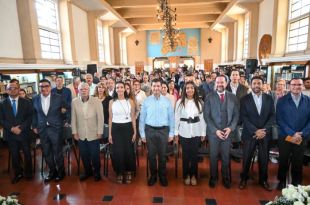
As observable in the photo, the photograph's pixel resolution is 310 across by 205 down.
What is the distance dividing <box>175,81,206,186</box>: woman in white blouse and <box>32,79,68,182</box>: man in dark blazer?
1953 millimetres

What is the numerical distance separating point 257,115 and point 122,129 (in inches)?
79.2

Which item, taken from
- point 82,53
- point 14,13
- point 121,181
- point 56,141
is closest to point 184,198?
point 121,181

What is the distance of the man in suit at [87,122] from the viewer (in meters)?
3.38

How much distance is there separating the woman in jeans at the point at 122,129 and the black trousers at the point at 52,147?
0.93 metres

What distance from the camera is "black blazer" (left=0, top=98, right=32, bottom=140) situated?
354 centimetres

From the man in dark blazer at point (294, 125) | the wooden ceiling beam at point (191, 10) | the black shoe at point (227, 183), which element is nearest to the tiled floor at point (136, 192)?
the black shoe at point (227, 183)

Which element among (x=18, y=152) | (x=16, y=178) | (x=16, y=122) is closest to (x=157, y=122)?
(x=16, y=122)

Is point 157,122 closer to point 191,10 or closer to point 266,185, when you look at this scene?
point 266,185

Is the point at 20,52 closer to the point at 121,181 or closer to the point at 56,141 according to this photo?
the point at 56,141

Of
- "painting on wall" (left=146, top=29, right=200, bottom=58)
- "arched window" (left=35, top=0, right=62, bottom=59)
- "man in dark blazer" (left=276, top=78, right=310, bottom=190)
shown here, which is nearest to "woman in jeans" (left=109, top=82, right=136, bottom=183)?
"man in dark blazer" (left=276, top=78, right=310, bottom=190)

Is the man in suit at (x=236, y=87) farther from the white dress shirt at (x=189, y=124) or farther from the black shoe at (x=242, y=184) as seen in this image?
the black shoe at (x=242, y=184)

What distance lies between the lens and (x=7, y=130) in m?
3.57

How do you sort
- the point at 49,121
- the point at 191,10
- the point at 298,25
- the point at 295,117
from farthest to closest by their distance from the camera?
the point at 191,10 < the point at 298,25 < the point at 49,121 < the point at 295,117

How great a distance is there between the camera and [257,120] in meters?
3.11
